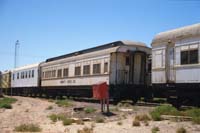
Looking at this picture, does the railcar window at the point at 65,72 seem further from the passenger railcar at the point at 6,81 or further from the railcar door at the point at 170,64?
the passenger railcar at the point at 6,81

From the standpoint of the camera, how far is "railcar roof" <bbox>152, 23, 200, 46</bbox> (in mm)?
15620

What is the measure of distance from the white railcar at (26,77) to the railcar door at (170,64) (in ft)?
74.9

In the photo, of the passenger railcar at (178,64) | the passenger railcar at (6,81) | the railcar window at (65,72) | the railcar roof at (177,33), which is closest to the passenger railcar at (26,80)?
the passenger railcar at (6,81)

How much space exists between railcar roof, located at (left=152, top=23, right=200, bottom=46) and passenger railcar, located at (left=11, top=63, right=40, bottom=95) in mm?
21803

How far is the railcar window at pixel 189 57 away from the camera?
1541 centimetres

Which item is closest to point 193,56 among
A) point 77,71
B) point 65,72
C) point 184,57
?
point 184,57

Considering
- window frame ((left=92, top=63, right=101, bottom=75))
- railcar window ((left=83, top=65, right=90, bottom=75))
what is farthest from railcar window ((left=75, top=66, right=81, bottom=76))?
window frame ((left=92, top=63, right=101, bottom=75))

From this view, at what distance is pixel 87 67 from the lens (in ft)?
84.0

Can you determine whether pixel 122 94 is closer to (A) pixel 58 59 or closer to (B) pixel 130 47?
(B) pixel 130 47

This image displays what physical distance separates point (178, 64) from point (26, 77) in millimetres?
28167

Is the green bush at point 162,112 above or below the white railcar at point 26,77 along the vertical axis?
below

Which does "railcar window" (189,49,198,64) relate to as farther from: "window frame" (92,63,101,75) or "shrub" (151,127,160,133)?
"window frame" (92,63,101,75)

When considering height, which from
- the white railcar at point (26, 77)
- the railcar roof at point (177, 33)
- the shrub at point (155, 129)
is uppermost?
the railcar roof at point (177, 33)

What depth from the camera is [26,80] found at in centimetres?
4153
